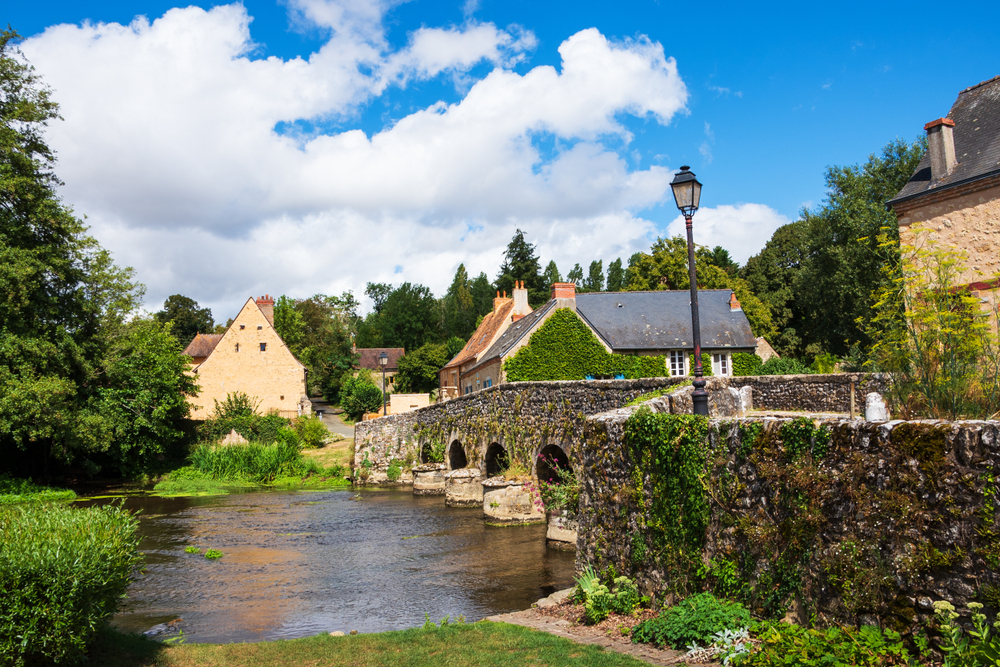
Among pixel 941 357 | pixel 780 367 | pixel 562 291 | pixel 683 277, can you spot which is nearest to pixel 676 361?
pixel 780 367

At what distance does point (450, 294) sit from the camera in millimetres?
88062

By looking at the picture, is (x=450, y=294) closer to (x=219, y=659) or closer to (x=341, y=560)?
(x=341, y=560)

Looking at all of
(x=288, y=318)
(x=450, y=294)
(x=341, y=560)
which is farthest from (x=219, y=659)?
(x=450, y=294)

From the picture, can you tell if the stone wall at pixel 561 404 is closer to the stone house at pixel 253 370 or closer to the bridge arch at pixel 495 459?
the bridge arch at pixel 495 459

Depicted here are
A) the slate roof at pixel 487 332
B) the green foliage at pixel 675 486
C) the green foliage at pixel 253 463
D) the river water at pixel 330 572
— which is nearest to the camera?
the green foliage at pixel 675 486

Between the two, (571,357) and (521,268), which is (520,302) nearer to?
(571,357)

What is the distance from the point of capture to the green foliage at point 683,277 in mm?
44219

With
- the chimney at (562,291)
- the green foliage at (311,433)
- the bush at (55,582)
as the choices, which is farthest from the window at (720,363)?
the bush at (55,582)

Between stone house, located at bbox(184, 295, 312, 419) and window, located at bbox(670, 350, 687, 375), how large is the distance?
79.0 feet

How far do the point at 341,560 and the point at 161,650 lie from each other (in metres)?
7.57

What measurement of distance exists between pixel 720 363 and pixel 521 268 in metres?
39.2

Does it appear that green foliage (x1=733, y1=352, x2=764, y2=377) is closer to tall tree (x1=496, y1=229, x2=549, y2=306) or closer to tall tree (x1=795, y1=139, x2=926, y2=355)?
tall tree (x1=795, y1=139, x2=926, y2=355)

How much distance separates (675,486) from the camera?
281 inches

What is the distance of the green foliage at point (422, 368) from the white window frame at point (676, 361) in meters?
25.9
